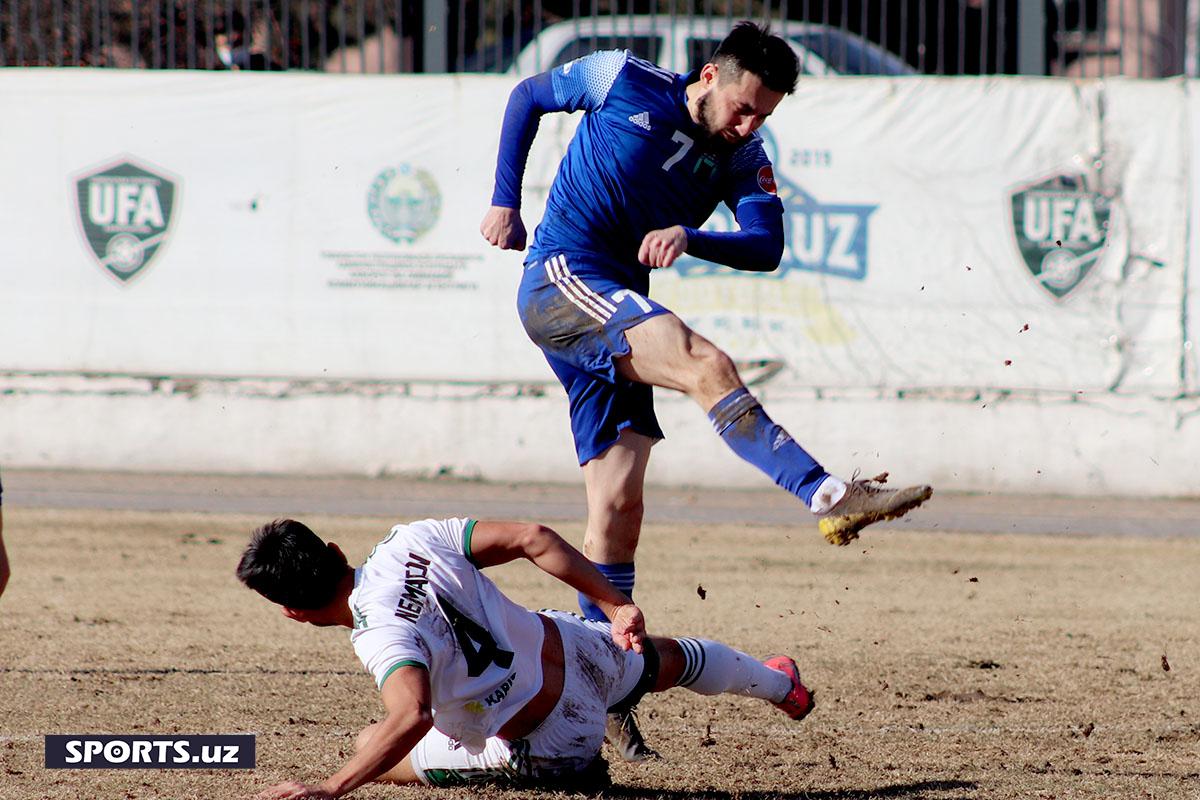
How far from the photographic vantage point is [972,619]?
8445 mm

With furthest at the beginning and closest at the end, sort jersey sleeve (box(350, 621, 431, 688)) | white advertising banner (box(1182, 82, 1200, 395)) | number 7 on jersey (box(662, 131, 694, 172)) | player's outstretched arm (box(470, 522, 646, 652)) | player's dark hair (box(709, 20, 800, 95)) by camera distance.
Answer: white advertising banner (box(1182, 82, 1200, 395))
number 7 on jersey (box(662, 131, 694, 172))
player's dark hair (box(709, 20, 800, 95))
player's outstretched arm (box(470, 522, 646, 652))
jersey sleeve (box(350, 621, 431, 688))

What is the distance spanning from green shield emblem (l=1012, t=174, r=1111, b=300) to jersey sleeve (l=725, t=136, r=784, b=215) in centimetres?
760

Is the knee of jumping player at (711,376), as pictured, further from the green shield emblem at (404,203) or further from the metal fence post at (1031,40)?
the metal fence post at (1031,40)

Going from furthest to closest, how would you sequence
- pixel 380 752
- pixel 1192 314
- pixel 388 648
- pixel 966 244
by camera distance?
pixel 966 244, pixel 1192 314, pixel 388 648, pixel 380 752

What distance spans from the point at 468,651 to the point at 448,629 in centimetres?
9

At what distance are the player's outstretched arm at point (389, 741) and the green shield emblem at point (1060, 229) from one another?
9572mm

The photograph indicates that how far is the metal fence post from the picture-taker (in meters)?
13.4

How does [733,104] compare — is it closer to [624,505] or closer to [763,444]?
[763,444]

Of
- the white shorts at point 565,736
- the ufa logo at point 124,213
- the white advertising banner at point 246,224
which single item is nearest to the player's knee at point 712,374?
the white shorts at point 565,736

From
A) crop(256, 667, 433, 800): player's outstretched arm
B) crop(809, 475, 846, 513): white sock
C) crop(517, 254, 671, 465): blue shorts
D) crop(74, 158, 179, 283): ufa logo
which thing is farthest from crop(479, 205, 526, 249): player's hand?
crop(74, 158, 179, 283): ufa logo

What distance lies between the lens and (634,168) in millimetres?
5738

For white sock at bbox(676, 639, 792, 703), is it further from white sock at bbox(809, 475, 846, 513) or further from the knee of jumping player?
the knee of jumping player

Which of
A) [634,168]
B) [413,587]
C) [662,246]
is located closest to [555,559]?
[413,587]

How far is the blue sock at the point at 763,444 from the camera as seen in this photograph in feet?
16.7
